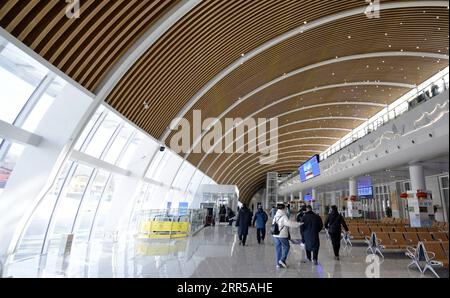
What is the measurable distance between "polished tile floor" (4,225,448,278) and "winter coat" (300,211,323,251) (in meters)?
0.55

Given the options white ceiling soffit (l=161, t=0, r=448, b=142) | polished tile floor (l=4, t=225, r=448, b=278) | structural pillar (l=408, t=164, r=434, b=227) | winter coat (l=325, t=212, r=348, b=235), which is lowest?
polished tile floor (l=4, t=225, r=448, b=278)

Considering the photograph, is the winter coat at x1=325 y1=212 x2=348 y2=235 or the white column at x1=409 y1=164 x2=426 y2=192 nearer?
the winter coat at x1=325 y1=212 x2=348 y2=235

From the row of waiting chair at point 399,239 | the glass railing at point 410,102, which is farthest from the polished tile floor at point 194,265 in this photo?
the glass railing at point 410,102

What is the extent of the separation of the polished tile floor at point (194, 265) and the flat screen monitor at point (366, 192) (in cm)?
1577

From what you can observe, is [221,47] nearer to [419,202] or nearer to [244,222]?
[244,222]

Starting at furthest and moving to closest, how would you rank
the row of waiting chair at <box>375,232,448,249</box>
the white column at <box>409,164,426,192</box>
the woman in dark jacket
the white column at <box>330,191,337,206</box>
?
the white column at <box>330,191,337,206</box> < the white column at <box>409,164,426,192</box> < the row of waiting chair at <box>375,232,448,249</box> < the woman in dark jacket

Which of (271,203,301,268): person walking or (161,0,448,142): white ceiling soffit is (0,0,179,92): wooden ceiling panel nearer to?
(161,0,448,142): white ceiling soffit

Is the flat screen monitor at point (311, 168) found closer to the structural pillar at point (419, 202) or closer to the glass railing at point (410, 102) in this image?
the glass railing at point (410, 102)

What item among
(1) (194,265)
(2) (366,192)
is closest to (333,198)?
(2) (366,192)

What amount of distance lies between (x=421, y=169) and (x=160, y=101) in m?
13.1

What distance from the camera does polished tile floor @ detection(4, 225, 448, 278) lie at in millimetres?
6613

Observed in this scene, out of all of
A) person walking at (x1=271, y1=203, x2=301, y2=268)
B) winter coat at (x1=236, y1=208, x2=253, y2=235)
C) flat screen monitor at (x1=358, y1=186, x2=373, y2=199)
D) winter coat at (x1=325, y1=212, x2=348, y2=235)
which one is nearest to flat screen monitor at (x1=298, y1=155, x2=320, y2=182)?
flat screen monitor at (x1=358, y1=186, x2=373, y2=199)
